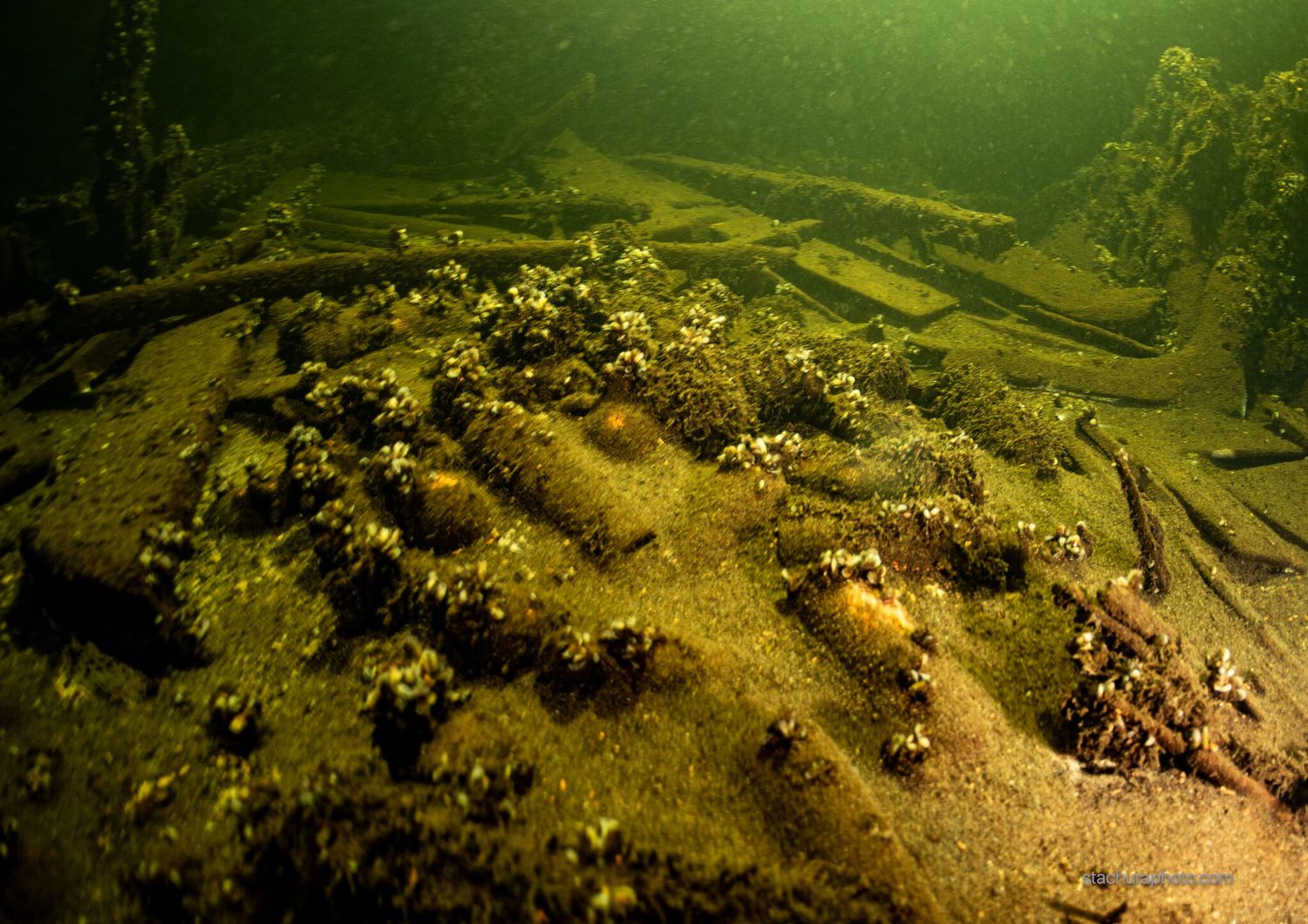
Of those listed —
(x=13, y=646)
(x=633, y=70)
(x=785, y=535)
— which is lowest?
(x=13, y=646)

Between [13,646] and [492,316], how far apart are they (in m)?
5.30

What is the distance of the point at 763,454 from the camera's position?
A: 201 inches

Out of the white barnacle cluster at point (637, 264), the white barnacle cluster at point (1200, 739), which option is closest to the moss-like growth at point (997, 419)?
the white barnacle cluster at point (1200, 739)

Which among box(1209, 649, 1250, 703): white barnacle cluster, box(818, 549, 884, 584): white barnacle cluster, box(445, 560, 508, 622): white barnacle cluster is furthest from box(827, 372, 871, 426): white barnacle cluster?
box(445, 560, 508, 622): white barnacle cluster

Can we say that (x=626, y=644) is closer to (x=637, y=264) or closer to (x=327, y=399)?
(x=327, y=399)

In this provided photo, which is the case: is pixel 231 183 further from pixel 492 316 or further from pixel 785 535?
pixel 785 535

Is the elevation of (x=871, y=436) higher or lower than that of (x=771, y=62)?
lower

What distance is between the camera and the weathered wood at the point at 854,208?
11.2m

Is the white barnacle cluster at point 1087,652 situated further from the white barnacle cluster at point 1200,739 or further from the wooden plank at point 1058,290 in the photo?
the wooden plank at point 1058,290

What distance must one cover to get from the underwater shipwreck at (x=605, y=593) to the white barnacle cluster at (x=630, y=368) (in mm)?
43

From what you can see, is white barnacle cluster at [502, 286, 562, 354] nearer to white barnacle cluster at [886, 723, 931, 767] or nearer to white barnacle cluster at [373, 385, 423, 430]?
white barnacle cluster at [373, 385, 423, 430]

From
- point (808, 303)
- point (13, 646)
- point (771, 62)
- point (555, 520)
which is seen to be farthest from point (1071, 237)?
point (13, 646)

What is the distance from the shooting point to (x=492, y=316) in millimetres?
7203

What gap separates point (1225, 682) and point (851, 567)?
2.93 m
